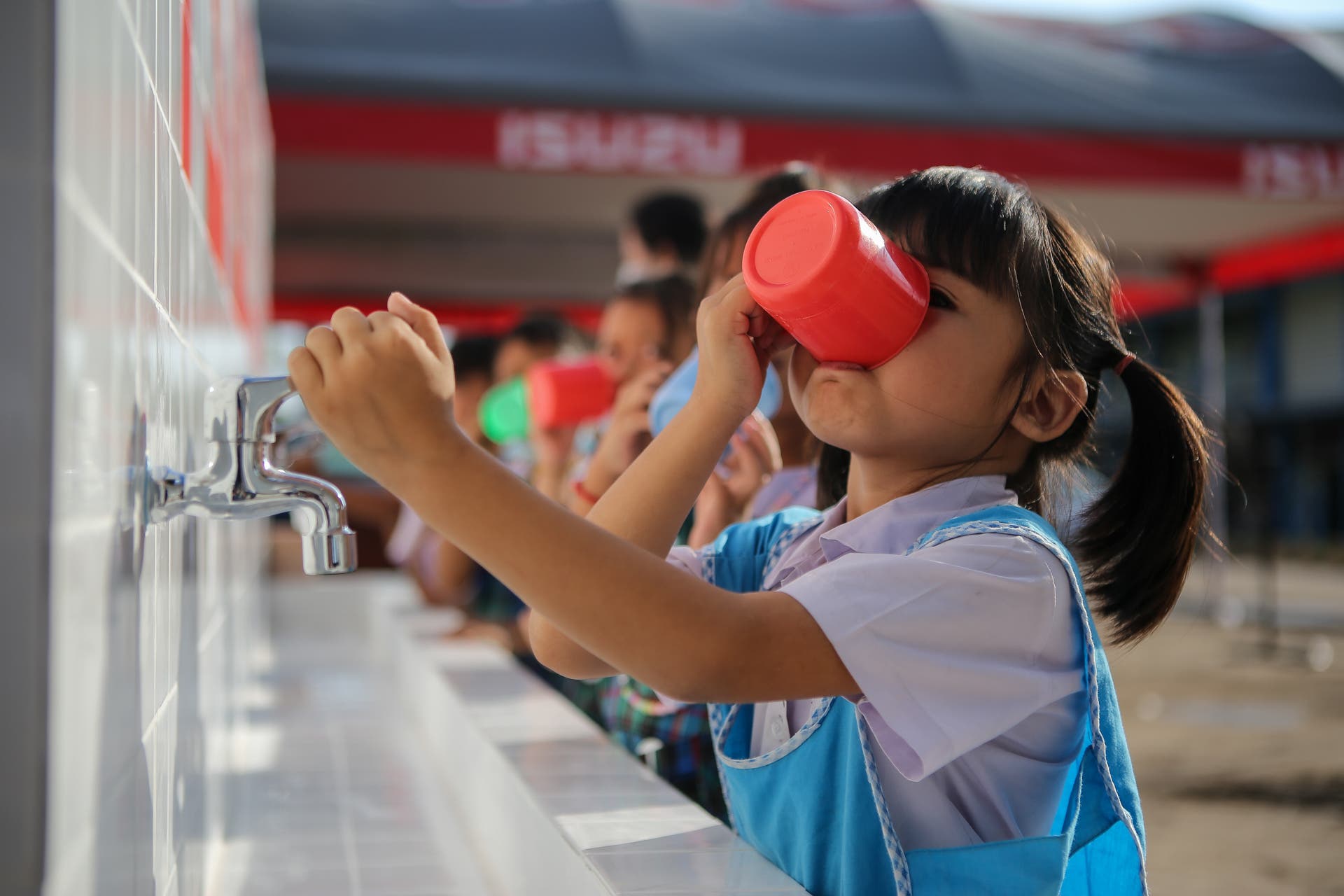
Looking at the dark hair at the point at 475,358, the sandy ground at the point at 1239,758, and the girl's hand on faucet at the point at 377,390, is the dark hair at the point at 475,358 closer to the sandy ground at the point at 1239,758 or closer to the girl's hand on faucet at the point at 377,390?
the sandy ground at the point at 1239,758

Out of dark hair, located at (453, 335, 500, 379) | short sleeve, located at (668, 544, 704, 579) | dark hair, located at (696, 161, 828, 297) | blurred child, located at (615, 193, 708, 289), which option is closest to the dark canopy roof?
dark hair, located at (453, 335, 500, 379)

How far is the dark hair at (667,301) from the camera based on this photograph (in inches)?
87.3

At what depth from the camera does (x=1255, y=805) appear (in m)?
3.25

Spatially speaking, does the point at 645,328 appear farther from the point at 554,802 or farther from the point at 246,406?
the point at 246,406

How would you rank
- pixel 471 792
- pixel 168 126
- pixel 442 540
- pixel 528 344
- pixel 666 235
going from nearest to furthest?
1. pixel 168 126
2. pixel 471 792
3. pixel 666 235
4. pixel 528 344
5. pixel 442 540

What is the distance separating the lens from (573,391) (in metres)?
2.28

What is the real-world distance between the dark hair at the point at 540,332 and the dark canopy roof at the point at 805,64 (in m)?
0.88

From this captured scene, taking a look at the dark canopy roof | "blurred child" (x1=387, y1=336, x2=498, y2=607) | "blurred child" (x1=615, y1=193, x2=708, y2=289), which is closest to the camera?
"blurred child" (x1=615, y1=193, x2=708, y2=289)

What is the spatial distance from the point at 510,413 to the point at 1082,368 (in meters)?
1.93

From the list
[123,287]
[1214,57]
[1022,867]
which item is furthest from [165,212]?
[1214,57]

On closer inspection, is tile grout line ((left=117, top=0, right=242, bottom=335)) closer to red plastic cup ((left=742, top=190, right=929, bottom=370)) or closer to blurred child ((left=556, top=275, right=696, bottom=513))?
red plastic cup ((left=742, top=190, right=929, bottom=370))

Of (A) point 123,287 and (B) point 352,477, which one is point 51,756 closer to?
(A) point 123,287

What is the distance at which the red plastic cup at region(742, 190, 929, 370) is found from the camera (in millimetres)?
830

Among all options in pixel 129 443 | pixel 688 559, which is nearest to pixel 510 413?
pixel 688 559
